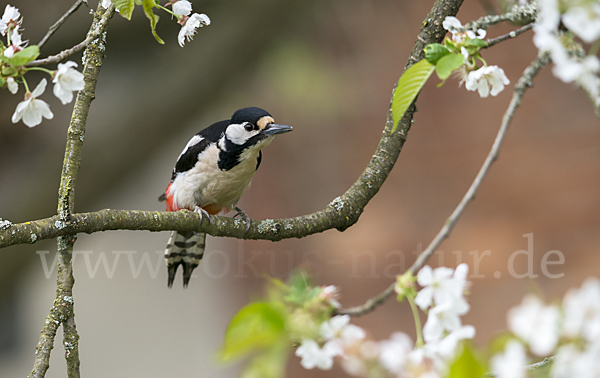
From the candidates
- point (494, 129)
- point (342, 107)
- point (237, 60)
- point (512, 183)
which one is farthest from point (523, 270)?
point (237, 60)

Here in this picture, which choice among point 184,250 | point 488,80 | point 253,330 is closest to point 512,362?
point 253,330

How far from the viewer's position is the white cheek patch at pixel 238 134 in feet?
6.60

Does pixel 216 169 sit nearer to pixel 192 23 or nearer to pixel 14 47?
pixel 192 23

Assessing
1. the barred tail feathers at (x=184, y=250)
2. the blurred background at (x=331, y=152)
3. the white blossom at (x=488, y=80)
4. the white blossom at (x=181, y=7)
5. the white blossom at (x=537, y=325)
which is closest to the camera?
the white blossom at (x=537, y=325)

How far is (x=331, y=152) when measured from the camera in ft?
11.5

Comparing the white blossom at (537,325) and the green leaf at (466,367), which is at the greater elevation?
the white blossom at (537,325)

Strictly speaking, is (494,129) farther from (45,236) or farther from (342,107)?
(45,236)

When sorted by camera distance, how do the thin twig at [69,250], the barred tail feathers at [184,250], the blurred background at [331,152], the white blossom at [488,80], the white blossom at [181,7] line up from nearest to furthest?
1. the white blossom at [488,80]
2. the thin twig at [69,250]
3. the white blossom at [181,7]
4. the barred tail feathers at [184,250]
5. the blurred background at [331,152]

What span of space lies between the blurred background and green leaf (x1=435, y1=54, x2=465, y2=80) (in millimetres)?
1749

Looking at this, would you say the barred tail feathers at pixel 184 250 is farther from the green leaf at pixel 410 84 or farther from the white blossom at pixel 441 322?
the white blossom at pixel 441 322

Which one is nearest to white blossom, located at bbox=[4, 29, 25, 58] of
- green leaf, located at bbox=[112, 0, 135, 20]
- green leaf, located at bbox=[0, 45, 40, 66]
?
green leaf, located at bbox=[0, 45, 40, 66]

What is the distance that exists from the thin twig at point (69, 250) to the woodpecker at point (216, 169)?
75cm

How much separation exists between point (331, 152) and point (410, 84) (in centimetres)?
256

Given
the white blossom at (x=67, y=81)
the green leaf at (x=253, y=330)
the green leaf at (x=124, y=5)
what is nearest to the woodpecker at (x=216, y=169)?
the green leaf at (x=124, y=5)
